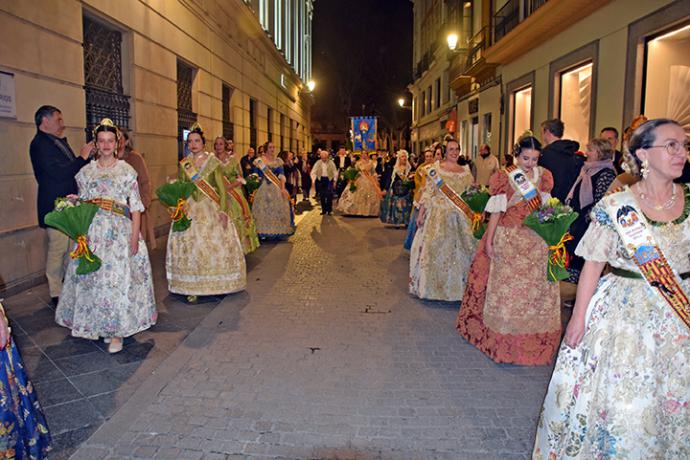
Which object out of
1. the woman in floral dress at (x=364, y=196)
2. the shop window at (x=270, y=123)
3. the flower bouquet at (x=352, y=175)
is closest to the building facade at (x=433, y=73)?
the shop window at (x=270, y=123)

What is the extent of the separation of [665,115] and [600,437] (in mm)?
7880

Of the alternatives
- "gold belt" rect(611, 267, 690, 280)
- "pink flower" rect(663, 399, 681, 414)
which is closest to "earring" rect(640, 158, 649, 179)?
"gold belt" rect(611, 267, 690, 280)

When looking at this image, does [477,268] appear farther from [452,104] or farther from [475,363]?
[452,104]

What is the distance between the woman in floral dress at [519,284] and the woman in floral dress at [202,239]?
324 centimetres

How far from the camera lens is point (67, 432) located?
3.73 metres

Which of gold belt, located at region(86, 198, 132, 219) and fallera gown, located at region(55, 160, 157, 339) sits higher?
gold belt, located at region(86, 198, 132, 219)

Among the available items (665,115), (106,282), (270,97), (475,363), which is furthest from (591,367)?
(270,97)

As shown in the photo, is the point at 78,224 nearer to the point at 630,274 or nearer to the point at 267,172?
the point at 630,274

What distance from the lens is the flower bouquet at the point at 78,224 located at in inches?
187

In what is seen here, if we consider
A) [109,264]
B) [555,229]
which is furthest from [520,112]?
[109,264]

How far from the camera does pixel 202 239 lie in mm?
6875

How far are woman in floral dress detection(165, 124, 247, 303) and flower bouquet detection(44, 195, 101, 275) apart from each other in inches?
77.0

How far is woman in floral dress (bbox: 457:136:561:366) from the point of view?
490 centimetres

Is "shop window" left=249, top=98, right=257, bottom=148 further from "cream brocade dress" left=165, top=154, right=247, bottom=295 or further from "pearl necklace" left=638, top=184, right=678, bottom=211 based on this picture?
"pearl necklace" left=638, top=184, right=678, bottom=211
